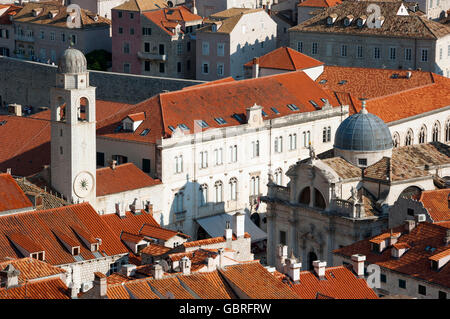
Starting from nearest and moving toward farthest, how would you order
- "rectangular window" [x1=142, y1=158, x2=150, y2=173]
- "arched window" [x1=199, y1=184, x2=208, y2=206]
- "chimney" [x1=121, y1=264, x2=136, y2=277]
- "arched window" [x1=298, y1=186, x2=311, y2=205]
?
"chimney" [x1=121, y1=264, x2=136, y2=277] < "arched window" [x1=298, y1=186, x2=311, y2=205] < "rectangular window" [x1=142, y1=158, x2=150, y2=173] < "arched window" [x1=199, y1=184, x2=208, y2=206]

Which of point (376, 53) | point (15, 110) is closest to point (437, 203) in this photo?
point (376, 53)

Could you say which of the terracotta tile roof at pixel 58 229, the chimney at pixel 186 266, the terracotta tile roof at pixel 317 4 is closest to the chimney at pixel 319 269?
the chimney at pixel 186 266

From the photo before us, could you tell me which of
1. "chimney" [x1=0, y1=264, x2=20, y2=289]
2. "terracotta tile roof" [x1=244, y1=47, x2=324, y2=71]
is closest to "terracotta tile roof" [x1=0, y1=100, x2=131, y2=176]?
"terracotta tile roof" [x1=244, y1=47, x2=324, y2=71]

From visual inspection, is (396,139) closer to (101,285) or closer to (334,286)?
(334,286)

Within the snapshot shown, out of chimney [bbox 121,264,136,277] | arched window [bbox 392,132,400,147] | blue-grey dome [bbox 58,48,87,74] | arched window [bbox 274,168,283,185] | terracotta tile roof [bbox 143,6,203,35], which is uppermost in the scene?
blue-grey dome [bbox 58,48,87,74]

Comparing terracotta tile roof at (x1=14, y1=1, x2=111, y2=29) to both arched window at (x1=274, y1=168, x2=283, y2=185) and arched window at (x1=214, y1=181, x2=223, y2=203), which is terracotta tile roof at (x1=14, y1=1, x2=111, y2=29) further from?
arched window at (x1=214, y1=181, x2=223, y2=203)
